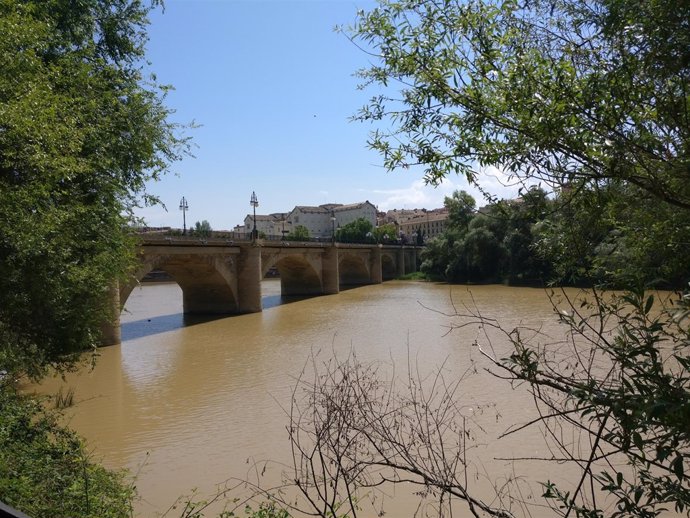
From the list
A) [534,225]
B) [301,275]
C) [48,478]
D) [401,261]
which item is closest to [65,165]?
[48,478]

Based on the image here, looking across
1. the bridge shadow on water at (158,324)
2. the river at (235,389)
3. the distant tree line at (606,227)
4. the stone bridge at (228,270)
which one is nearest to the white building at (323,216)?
the stone bridge at (228,270)

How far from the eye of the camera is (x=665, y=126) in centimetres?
269

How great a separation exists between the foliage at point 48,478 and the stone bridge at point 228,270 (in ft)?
23.4

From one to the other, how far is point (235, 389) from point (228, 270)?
52.8 feet

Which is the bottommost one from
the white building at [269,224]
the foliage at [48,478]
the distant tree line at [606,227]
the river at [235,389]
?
the river at [235,389]

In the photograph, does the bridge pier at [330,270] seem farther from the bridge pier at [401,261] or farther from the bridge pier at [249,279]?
the bridge pier at [401,261]

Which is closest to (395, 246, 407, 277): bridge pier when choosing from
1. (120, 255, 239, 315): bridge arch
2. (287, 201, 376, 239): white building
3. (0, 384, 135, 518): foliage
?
(120, 255, 239, 315): bridge arch

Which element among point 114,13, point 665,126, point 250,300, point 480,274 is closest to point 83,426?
point 114,13

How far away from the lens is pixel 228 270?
28281 millimetres

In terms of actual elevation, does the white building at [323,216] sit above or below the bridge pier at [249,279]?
above

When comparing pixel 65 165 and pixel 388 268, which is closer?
pixel 65 165

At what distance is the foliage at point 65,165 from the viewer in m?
6.71

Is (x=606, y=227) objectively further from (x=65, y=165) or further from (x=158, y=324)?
(x=158, y=324)

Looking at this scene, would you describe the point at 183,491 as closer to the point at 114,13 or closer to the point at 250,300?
the point at 114,13
